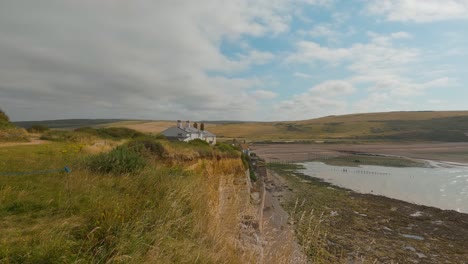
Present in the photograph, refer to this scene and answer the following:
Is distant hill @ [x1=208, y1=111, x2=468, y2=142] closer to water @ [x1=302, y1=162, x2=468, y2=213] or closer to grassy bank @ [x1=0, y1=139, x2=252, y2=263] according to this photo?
water @ [x1=302, y1=162, x2=468, y2=213]

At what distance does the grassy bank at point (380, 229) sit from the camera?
13.8m

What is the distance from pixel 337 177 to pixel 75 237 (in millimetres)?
41560

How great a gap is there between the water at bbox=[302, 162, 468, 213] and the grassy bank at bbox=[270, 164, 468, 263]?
3.42 metres

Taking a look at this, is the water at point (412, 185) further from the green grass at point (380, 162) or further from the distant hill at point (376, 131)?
the distant hill at point (376, 131)

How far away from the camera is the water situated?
26470 mm

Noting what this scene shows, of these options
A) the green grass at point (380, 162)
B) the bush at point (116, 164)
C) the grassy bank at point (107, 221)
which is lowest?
the green grass at point (380, 162)

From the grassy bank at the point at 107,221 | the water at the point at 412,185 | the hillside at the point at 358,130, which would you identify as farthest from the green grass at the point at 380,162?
the hillside at the point at 358,130

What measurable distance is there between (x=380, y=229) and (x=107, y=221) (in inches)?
753

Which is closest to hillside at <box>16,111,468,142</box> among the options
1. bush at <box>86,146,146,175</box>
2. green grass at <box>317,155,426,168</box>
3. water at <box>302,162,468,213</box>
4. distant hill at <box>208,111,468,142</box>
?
distant hill at <box>208,111,468,142</box>

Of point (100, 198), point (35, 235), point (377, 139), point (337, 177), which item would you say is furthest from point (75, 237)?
point (377, 139)

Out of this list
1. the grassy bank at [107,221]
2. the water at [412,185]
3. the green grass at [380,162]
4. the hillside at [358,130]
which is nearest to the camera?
the grassy bank at [107,221]

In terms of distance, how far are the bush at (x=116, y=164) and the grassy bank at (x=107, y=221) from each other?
14.8 inches

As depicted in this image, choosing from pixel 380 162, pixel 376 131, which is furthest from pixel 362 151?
pixel 376 131

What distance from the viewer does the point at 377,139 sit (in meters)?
121
